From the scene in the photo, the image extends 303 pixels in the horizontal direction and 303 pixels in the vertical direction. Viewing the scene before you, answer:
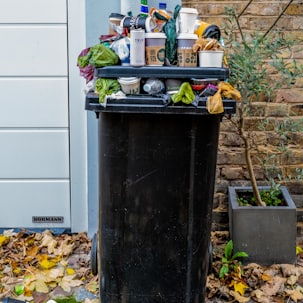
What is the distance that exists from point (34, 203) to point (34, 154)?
386 mm

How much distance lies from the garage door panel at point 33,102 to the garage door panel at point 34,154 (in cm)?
8

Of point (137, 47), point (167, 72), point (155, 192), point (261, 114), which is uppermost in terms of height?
point (137, 47)

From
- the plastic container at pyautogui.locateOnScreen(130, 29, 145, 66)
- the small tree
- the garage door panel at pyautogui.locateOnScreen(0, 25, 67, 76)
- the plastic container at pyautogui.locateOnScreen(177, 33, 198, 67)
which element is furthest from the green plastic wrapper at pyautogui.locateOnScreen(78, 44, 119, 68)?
the garage door panel at pyautogui.locateOnScreen(0, 25, 67, 76)

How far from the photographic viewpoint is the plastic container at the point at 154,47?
2.54 meters

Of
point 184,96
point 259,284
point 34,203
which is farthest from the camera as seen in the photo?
point 34,203

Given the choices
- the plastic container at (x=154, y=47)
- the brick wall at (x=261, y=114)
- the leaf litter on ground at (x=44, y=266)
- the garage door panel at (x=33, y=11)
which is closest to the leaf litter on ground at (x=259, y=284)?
the brick wall at (x=261, y=114)

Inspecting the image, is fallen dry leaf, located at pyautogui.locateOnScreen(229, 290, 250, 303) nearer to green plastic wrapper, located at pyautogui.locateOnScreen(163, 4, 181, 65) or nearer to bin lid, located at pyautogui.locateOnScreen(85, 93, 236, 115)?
bin lid, located at pyautogui.locateOnScreen(85, 93, 236, 115)

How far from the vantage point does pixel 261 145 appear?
13.3ft

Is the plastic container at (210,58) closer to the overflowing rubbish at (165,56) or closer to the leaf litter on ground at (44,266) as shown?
the overflowing rubbish at (165,56)

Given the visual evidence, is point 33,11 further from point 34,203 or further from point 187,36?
point 187,36

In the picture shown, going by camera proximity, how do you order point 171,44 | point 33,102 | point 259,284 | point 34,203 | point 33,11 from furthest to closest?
point 34,203 < point 33,102 < point 33,11 < point 259,284 < point 171,44

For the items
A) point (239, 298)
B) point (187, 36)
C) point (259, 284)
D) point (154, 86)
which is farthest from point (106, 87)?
point (259, 284)

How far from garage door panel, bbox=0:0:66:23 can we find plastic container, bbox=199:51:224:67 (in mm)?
1651

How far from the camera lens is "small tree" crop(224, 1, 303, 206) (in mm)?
3350
